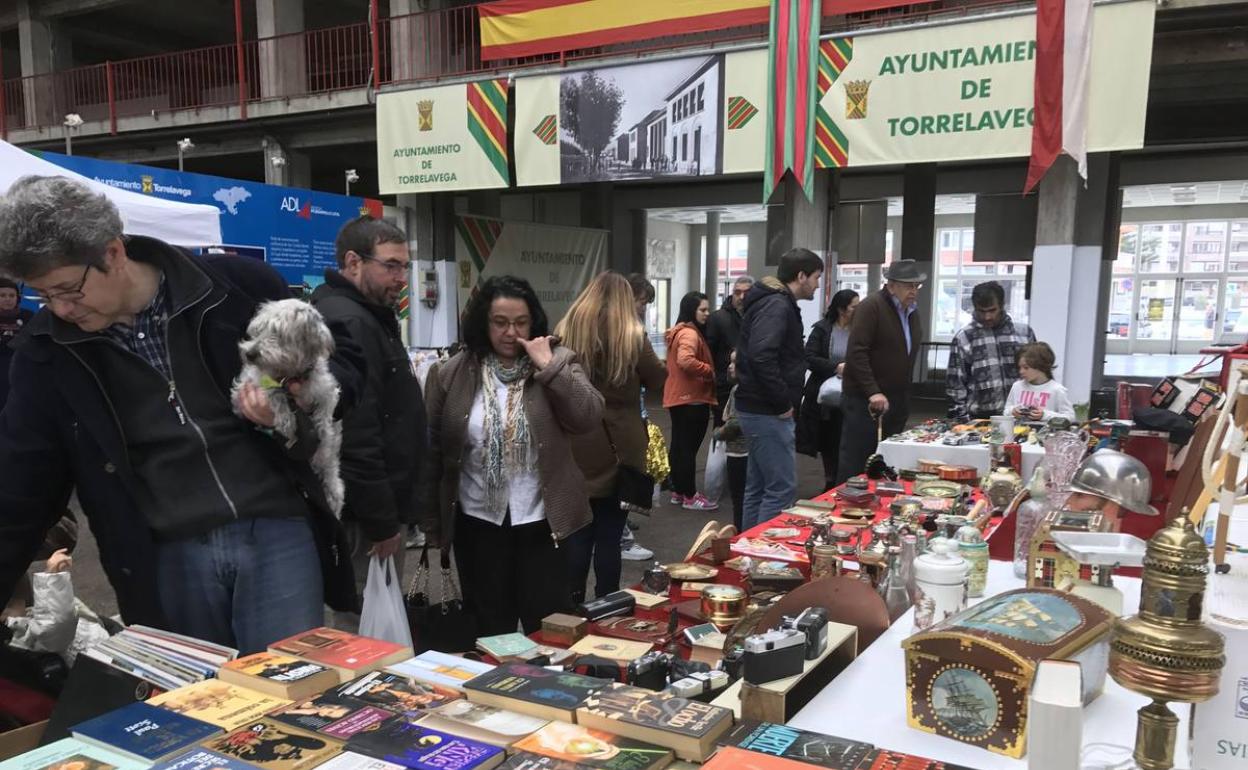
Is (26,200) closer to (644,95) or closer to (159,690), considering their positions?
(159,690)

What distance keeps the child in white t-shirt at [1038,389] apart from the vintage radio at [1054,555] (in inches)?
102

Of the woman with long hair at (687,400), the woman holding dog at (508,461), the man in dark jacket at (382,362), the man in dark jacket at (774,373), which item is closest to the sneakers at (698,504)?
the woman with long hair at (687,400)

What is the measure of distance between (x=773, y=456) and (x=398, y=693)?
308cm

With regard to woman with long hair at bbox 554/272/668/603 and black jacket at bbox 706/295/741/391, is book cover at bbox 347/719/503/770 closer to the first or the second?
woman with long hair at bbox 554/272/668/603

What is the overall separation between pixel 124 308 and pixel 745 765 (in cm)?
141

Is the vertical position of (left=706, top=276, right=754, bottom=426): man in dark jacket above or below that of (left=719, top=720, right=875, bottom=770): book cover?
above

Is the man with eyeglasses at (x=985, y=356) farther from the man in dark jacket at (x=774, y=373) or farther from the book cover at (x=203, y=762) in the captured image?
the book cover at (x=203, y=762)

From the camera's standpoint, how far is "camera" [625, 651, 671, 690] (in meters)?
1.30

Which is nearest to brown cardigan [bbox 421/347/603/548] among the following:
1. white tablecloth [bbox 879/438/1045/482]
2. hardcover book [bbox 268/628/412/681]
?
hardcover book [bbox 268/628/412/681]

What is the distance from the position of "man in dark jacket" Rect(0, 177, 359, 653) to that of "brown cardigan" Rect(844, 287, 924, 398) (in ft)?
11.2

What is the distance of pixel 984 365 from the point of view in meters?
4.62

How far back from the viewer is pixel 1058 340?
23.2 feet

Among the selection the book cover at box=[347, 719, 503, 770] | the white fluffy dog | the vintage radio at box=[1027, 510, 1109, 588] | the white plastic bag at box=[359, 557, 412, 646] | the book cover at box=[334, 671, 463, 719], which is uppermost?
the white fluffy dog

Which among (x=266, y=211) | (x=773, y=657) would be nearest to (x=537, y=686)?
(x=773, y=657)
